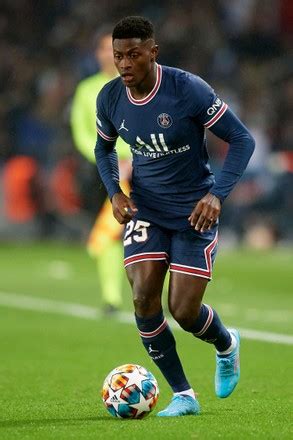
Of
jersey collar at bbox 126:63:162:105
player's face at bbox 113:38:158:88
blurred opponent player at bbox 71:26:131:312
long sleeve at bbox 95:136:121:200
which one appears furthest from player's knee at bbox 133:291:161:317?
blurred opponent player at bbox 71:26:131:312

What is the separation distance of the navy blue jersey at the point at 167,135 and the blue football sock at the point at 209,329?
0.53 metres

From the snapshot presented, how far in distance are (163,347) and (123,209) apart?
0.82 meters

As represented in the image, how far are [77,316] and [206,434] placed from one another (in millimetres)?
6989

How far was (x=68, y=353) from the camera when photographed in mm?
11062

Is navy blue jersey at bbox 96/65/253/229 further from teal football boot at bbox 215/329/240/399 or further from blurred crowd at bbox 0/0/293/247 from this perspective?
blurred crowd at bbox 0/0/293/247

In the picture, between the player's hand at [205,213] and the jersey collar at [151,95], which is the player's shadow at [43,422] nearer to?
the player's hand at [205,213]

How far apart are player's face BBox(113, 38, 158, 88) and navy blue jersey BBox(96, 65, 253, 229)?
21cm

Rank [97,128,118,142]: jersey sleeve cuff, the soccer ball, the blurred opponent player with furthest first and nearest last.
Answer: the blurred opponent player → [97,128,118,142]: jersey sleeve cuff → the soccer ball

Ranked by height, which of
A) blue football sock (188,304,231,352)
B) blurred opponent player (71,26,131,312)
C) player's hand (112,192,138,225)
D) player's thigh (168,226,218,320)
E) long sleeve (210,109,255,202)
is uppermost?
long sleeve (210,109,255,202)

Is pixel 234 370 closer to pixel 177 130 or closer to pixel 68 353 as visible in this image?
pixel 177 130

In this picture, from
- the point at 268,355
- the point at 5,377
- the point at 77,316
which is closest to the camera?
the point at 5,377

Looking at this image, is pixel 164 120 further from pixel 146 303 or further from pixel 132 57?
pixel 146 303

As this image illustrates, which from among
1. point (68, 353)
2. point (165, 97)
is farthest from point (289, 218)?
point (165, 97)

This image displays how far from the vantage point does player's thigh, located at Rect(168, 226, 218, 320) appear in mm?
7867
